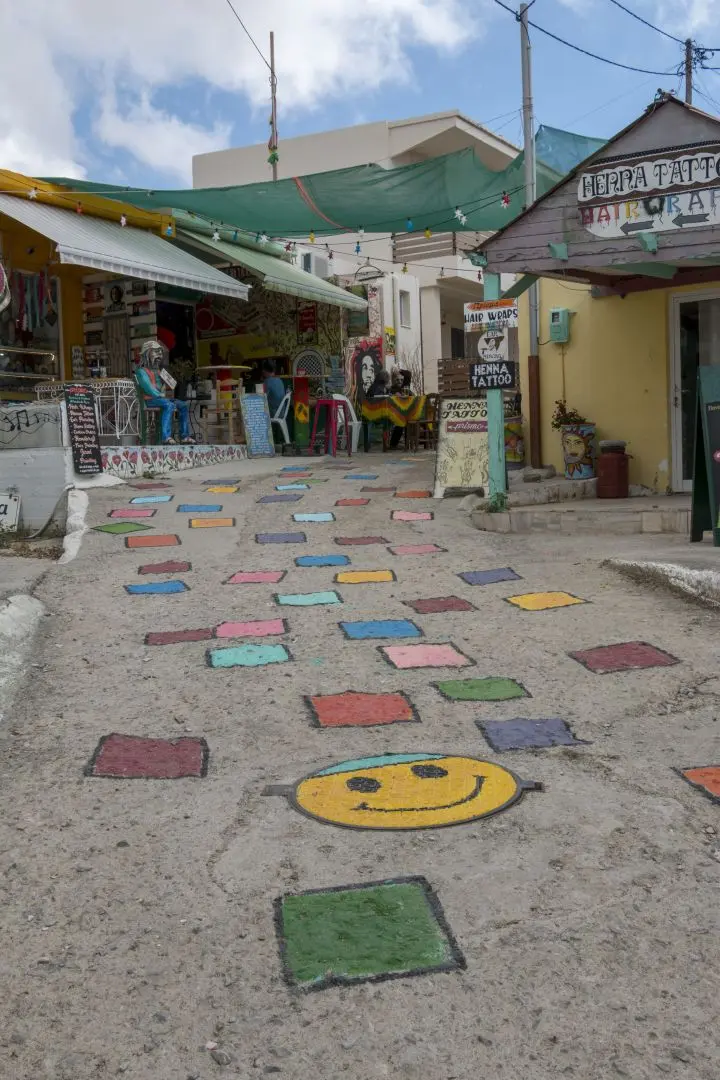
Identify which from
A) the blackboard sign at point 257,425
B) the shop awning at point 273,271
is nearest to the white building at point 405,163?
the shop awning at point 273,271

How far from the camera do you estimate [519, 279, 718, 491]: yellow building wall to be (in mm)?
10477

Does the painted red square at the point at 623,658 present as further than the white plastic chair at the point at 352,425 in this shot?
No

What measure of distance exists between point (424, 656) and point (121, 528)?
4350 mm

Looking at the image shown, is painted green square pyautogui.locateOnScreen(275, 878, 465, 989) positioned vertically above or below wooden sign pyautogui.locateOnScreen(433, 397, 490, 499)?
below

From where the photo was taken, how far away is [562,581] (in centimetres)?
672

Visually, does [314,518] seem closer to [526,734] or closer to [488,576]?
[488,576]

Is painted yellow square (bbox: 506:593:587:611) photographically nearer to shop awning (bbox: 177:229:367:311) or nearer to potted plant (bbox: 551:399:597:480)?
potted plant (bbox: 551:399:597:480)

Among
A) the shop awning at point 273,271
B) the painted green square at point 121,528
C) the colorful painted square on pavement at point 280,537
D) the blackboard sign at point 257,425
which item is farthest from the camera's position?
the shop awning at point 273,271

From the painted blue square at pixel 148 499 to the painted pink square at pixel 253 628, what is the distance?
4134 mm

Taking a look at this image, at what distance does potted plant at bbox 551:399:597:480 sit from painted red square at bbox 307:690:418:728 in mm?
6733

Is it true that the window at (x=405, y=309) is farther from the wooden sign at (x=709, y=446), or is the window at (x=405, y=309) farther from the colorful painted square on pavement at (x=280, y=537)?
the wooden sign at (x=709, y=446)

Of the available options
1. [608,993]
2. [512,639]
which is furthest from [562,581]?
[608,993]

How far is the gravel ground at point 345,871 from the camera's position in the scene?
208 centimetres

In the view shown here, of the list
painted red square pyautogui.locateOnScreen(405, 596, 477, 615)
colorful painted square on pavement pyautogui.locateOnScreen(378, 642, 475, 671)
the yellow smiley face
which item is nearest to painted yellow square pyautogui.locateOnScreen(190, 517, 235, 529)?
painted red square pyautogui.locateOnScreen(405, 596, 477, 615)
